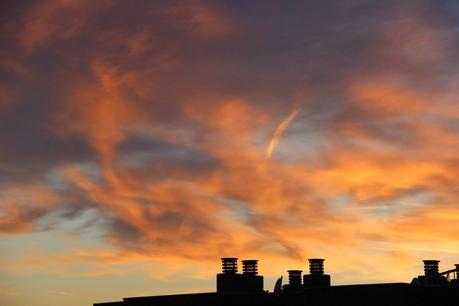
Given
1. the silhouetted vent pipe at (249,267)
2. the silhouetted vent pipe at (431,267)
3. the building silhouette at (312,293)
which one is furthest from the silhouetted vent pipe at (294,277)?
the silhouetted vent pipe at (431,267)

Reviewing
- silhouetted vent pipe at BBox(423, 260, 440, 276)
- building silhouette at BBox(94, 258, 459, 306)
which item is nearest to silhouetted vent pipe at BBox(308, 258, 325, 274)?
building silhouette at BBox(94, 258, 459, 306)

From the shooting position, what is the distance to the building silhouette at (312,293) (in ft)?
159

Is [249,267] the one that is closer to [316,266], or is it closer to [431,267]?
[316,266]

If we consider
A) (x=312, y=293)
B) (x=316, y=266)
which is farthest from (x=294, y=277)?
(x=312, y=293)

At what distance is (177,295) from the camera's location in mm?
56219

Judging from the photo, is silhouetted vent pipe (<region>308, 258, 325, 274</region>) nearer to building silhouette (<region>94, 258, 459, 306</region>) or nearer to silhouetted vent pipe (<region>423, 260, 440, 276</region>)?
Answer: building silhouette (<region>94, 258, 459, 306</region>)

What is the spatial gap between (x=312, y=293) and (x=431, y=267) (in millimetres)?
13739

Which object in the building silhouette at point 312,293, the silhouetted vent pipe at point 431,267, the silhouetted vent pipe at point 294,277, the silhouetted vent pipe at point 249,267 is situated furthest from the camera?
the silhouetted vent pipe at point 294,277

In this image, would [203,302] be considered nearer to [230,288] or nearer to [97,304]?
[230,288]

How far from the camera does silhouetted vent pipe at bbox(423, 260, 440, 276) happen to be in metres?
58.8

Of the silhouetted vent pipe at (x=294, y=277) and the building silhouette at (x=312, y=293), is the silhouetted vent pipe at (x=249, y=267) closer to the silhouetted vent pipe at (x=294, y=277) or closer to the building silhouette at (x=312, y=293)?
the building silhouette at (x=312, y=293)

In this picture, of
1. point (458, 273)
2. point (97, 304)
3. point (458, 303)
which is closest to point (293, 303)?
point (458, 303)

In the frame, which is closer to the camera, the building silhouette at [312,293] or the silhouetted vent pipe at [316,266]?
the building silhouette at [312,293]

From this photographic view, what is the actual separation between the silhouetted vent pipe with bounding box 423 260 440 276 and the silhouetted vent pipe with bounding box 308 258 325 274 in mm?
7935
